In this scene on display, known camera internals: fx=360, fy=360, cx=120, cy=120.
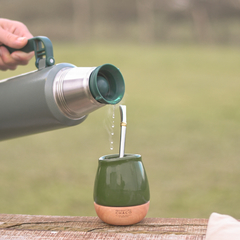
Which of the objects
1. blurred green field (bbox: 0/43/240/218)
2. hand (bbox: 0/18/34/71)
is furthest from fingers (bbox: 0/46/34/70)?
blurred green field (bbox: 0/43/240/218)

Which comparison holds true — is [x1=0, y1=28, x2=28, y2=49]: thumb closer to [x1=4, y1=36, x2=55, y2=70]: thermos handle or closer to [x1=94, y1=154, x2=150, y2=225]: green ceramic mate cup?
[x1=4, y1=36, x2=55, y2=70]: thermos handle

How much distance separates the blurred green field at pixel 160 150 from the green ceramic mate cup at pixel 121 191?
102 mm

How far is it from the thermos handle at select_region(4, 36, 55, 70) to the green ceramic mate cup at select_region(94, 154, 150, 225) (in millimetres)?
183

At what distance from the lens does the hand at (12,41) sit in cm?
63

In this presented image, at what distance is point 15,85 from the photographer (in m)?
0.58

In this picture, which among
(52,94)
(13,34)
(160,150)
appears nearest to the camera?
(52,94)

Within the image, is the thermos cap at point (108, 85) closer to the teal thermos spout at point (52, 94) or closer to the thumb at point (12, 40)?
the teal thermos spout at point (52, 94)

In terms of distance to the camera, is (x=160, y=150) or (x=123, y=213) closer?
(x=123, y=213)

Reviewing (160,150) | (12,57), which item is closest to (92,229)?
(12,57)

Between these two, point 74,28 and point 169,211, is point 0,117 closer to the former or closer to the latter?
point 169,211

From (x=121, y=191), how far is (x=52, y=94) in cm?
19

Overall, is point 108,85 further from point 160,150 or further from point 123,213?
point 160,150

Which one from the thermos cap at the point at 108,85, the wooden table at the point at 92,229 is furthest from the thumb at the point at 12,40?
the wooden table at the point at 92,229

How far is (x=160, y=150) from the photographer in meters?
2.97
